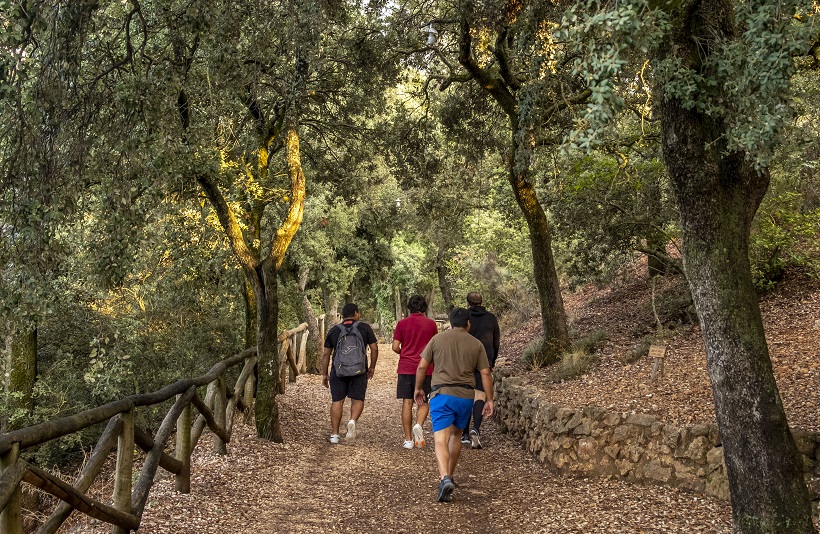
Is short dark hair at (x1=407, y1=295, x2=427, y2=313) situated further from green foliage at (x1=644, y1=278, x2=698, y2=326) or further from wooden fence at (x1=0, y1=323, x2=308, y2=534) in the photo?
green foliage at (x1=644, y1=278, x2=698, y2=326)

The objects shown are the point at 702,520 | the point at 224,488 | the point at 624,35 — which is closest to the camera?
the point at 624,35

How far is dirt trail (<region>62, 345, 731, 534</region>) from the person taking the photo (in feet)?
18.0

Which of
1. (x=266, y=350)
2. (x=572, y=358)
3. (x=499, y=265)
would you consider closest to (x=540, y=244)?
(x=572, y=358)

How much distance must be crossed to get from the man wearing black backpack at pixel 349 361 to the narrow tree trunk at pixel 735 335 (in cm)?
496

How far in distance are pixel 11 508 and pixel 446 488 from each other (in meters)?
3.85

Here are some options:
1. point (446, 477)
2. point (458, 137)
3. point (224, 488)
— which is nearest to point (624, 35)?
point (446, 477)

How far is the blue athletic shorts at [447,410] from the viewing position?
6.43 metres

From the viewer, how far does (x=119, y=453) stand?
4.71 meters

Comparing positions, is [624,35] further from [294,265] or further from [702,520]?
[294,265]

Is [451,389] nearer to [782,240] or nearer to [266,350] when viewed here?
→ [266,350]

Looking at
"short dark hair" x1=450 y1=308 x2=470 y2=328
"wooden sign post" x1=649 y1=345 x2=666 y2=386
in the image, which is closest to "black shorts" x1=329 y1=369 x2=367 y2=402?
"short dark hair" x1=450 y1=308 x2=470 y2=328

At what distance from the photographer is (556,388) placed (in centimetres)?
903

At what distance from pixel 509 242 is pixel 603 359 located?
34.4 ft

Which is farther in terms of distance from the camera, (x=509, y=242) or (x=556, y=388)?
(x=509, y=242)
